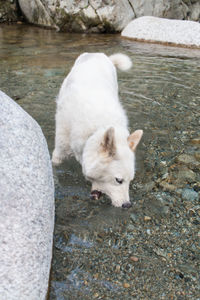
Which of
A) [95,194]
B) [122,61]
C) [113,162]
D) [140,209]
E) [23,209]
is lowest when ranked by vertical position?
[140,209]

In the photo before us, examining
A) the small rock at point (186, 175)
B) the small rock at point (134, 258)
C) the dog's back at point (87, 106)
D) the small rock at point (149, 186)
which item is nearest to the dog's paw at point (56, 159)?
the dog's back at point (87, 106)

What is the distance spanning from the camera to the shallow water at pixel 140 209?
8.05 ft

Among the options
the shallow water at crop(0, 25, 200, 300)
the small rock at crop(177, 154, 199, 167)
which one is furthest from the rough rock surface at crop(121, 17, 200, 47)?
the small rock at crop(177, 154, 199, 167)

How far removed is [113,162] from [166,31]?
10767 millimetres

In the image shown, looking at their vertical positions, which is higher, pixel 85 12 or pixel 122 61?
pixel 85 12

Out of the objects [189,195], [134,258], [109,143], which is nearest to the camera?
[134,258]

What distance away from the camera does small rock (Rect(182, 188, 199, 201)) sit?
11.8 ft

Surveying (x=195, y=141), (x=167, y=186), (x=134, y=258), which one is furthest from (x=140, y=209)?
(x=195, y=141)

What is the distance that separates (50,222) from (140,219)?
1.23 m

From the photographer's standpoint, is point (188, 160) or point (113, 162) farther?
point (188, 160)

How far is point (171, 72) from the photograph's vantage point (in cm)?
812

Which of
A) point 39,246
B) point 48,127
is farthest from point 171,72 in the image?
point 39,246

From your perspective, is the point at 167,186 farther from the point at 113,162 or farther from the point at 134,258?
the point at 134,258

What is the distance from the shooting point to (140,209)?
3375 millimetres
